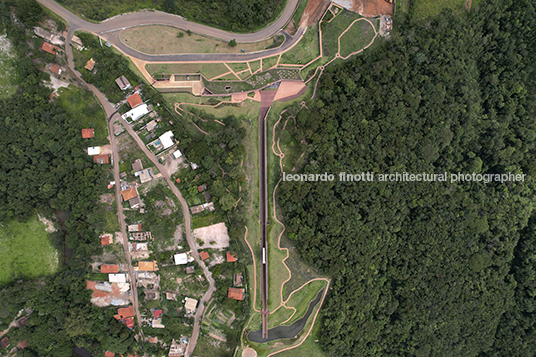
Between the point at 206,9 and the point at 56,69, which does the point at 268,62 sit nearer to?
the point at 206,9

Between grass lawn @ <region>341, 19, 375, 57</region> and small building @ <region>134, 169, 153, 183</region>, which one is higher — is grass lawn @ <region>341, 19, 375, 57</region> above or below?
above

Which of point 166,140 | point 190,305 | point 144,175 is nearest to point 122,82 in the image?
point 166,140

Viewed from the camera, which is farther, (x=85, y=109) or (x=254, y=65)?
(x=254, y=65)

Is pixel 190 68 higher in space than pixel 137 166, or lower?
higher

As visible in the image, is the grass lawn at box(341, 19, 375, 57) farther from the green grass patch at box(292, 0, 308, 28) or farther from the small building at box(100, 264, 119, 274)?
the small building at box(100, 264, 119, 274)

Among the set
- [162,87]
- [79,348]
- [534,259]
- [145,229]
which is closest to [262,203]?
[145,229]

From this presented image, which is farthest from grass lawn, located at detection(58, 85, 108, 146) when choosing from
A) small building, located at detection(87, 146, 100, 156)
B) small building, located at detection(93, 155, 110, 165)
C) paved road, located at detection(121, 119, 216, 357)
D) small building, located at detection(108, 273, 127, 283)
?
small building, located at detection(108, 273, 127, 283)
